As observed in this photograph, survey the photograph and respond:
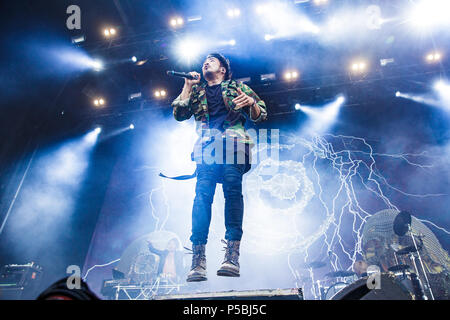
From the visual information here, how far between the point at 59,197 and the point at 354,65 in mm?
9372

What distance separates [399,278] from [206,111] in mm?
3763

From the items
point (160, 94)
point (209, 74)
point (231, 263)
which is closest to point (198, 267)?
point (231, 263)

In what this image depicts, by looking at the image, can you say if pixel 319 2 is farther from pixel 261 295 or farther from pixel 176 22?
pixel 261 295

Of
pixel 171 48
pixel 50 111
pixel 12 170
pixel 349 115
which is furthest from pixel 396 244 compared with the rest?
pixel 50 111

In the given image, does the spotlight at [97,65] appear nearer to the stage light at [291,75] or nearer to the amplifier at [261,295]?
the stage light at [291,75]

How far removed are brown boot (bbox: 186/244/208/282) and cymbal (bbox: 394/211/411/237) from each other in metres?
4.46

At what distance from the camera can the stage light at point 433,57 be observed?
7.01 m

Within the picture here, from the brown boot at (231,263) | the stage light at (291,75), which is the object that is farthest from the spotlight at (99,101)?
the brown boot at (231,263)

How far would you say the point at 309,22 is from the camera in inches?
267

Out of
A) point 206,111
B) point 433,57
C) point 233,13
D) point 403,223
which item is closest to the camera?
point 206,111

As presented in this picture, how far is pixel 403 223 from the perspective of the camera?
4.73 meters

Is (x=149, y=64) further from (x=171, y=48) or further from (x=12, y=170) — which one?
(x=12, y=170)

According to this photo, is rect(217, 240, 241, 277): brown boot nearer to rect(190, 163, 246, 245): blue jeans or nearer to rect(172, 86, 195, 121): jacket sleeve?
rect(190, 163, 246, 245): blue jeans

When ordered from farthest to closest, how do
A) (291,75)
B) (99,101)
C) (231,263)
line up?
1. (99,101)
2. (291,75)
3. (231,263)
